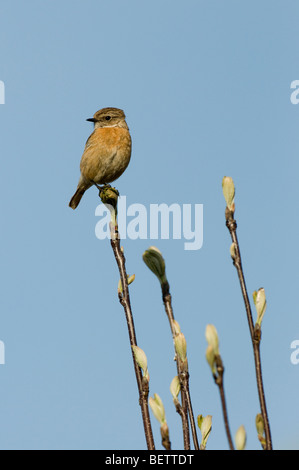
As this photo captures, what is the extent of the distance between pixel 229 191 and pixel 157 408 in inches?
36.3

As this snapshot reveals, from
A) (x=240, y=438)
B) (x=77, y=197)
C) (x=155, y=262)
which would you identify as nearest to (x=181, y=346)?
(x=155, y=262)

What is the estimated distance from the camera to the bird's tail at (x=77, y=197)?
1149 cm

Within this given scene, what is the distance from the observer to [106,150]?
10164 mm

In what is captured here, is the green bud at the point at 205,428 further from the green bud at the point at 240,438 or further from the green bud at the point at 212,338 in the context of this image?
the green bud at the point at 212,338

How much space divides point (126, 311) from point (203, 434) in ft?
1.96

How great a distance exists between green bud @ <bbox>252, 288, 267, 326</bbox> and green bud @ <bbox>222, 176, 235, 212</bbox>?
1.16 feet

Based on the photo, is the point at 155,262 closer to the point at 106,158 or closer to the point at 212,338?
the point at 212,338

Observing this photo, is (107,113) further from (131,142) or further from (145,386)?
(145,386)

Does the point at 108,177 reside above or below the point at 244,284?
above

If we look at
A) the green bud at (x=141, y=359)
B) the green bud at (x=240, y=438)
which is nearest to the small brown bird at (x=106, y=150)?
the green bud at (x=141, y=359)

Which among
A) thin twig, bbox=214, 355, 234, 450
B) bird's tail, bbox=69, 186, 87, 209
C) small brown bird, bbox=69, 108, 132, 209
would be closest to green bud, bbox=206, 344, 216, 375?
thin twig, bbox=214, 355, 234, 450

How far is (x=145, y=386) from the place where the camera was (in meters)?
2.53
